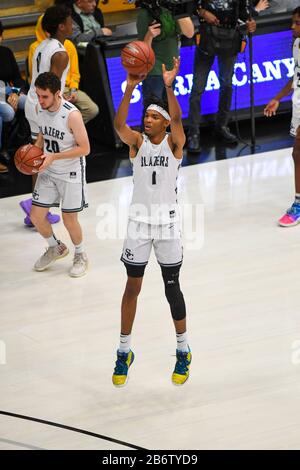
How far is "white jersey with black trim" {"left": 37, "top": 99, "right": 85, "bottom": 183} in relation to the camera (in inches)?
274

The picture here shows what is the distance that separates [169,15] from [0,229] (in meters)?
2.99

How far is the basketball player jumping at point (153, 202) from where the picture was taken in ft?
18.0

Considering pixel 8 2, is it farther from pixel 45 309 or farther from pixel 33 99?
pixel 45 309

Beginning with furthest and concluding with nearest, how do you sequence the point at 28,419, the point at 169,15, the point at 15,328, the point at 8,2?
the point at 8,2 → the point at 169,15 → the point at 15,328 → the point at 28,419

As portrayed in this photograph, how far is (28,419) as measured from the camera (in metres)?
5.36

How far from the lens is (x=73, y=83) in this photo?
962 centimetres

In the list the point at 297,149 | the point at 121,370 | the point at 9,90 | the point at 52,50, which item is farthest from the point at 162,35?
the point at 121,370

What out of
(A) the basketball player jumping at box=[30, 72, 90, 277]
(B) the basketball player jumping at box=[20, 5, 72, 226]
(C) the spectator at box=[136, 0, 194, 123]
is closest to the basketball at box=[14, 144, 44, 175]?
(A) the basketball player jumping at box=[30, 72, 90, 277]

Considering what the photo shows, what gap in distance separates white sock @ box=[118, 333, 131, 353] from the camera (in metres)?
4.63

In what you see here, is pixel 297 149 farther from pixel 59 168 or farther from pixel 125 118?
pixel 125 118

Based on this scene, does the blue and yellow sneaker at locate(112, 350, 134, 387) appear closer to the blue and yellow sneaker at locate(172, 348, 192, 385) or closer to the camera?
the blue and yellow sneaker at locate(172, 348, 192, 385)
